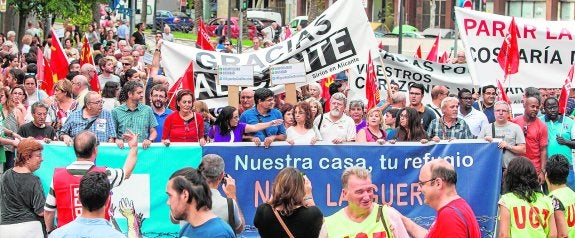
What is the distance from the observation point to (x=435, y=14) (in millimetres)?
65812

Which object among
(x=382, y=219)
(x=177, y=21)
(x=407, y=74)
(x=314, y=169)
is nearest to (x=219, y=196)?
(x=382, y=219)

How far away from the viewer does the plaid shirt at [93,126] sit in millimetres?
12188

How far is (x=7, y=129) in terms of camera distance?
1306 centimetres

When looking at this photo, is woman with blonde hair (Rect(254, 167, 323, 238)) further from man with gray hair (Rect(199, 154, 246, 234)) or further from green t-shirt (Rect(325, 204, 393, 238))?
man with gray hair (Rect(199, 154, 246, 234))

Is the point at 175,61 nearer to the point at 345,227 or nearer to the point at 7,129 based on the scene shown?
the point at 7,129

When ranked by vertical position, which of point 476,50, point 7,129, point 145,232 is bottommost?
point 145,232

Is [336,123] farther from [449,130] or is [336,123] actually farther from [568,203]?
[568,203]

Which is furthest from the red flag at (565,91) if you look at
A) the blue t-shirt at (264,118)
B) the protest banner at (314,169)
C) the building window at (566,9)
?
the building window at (566,9)

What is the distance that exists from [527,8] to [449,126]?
171 feet

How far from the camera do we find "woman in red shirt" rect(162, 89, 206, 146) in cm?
1247

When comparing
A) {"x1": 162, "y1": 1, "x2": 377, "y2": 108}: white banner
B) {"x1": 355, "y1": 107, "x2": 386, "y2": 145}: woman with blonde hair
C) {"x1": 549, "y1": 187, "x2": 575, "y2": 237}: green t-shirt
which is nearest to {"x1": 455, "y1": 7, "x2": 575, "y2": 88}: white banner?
{"x1": 162, "y1": 1, "x2": 377, "y2": 108}: white banner

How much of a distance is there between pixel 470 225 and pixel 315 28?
8.66m

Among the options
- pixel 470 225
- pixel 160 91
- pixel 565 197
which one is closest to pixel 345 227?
pixel 470 225

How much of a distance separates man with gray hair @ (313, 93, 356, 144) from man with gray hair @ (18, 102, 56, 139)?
2.66 m
